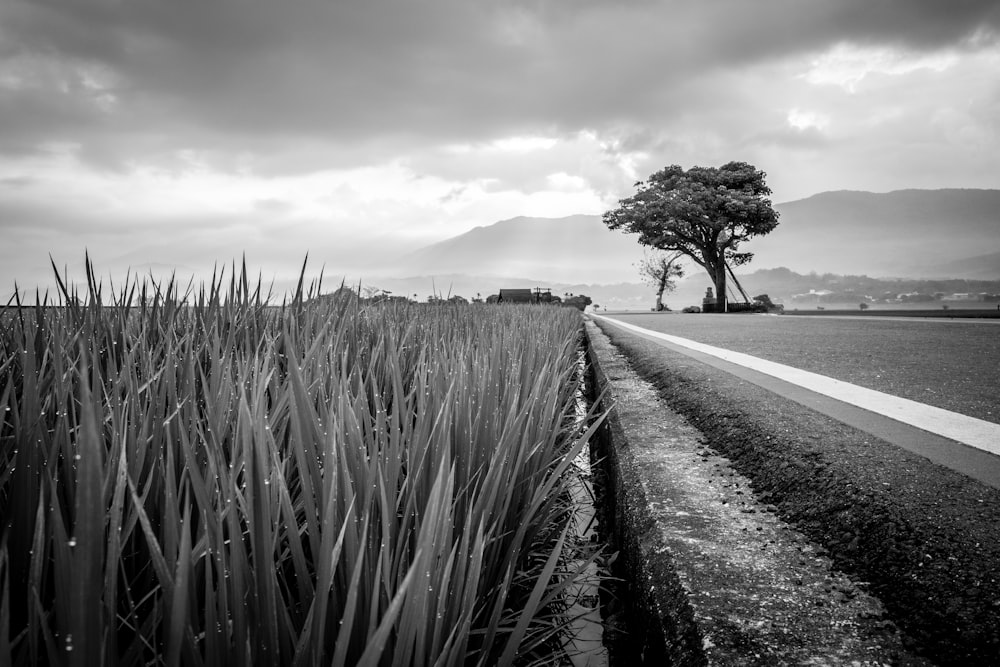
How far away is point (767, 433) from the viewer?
1.56 metres

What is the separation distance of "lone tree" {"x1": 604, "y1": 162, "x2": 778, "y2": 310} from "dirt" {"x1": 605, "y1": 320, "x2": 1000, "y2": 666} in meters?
28.2

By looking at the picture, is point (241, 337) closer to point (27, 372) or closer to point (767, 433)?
point (27, 372)

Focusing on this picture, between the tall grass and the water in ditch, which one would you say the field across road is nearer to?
the water in ditch

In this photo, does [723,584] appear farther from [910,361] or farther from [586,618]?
[910,361]

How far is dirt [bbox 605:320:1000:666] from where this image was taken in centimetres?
73

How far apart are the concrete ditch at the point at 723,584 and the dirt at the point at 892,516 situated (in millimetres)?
36

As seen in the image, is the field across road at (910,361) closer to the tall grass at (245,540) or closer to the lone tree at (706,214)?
the tall grass at (245,540)

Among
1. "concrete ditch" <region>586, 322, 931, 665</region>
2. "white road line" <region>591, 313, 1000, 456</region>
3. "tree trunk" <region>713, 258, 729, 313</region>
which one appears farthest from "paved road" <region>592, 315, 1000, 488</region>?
"tree trunk" <region>713, 258, 729, 313</region>

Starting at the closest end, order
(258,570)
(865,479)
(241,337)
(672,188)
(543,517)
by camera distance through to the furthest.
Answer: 1. (258,570)
2. (865,479)
3. (543,517)
4. (241,337)
5. (672,188)

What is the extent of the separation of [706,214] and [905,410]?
29.9 meters

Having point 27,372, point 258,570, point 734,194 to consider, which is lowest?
point 258,570

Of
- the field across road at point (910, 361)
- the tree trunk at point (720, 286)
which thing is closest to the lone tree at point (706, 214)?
the tree trunk at point (720, 286)

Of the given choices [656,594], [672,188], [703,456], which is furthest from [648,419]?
[672,188]

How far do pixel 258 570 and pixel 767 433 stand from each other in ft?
4.64
